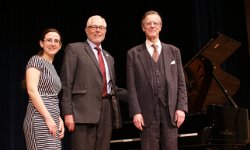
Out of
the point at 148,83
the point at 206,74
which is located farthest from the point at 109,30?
the point at 148,83

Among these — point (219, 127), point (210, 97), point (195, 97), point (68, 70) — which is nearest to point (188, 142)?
point (219, 127)

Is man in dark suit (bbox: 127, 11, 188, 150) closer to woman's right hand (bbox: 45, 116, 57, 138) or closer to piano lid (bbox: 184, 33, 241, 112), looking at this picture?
woman's right hand (bbox: 45, 116, 57, 138)

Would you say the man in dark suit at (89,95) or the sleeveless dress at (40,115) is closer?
the sleeveless dress at (40,115)

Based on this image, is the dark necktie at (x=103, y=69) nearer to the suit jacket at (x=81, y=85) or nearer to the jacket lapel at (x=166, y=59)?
the suit jacket at (x=81, y=85)

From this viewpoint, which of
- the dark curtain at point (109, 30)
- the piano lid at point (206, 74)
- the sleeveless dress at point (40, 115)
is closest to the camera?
the sleeveless dress at point (40, 115)

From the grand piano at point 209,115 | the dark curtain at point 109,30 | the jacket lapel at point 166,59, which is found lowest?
the grand piano at point 209,115

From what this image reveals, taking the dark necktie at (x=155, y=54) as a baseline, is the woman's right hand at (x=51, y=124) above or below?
below

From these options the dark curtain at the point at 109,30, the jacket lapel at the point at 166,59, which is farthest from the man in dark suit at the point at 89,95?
the dark curtain at the point at 109,30

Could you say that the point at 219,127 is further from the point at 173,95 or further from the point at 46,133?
the point at 46,133

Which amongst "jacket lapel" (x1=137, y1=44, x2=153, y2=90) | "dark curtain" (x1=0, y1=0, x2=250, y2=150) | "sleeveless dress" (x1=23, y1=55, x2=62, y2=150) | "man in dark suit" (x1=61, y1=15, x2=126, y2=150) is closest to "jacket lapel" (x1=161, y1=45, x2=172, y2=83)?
"jacket lapel" (x1=137, y1=44, x2=153, y2=90)

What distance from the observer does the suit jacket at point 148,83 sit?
3.22 metres

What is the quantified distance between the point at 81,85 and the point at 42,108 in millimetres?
447

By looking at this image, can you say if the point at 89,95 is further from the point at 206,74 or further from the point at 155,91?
the point at 206,74

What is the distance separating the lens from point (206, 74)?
14.7ft
